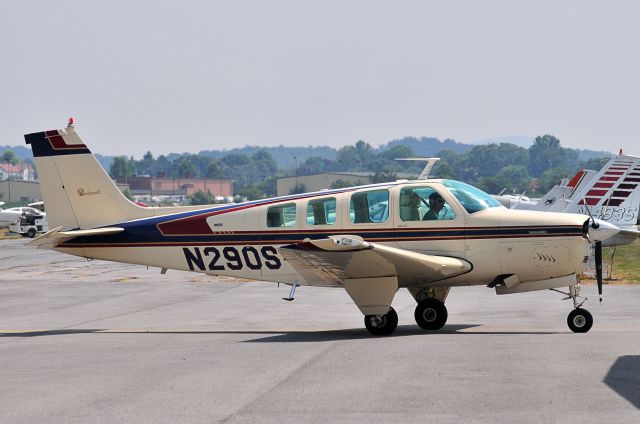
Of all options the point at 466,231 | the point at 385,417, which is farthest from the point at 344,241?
the point at 385,417

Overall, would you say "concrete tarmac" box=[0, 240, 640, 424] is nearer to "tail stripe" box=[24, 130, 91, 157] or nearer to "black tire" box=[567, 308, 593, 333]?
"black tire" box=[567, 308, 593, 333]

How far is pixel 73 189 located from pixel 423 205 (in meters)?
6.52

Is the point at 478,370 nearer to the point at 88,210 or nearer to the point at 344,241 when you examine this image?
the point at 344,241

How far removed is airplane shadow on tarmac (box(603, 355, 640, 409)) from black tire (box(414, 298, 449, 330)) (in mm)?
4942

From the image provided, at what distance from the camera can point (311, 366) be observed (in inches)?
456

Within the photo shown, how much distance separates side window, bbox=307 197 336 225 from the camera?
53.5 feet

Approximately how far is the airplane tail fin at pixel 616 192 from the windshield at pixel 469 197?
21762 mm

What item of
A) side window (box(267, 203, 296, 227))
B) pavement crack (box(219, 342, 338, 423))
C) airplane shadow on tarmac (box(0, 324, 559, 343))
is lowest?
airplane shadow on tarmac (box(0, 324, 559, 343))

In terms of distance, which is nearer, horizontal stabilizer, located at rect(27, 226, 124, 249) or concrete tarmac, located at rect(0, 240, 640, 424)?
concrete tarmac, located at rect(0, 240, 640, 424)

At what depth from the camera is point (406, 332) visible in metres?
16.1

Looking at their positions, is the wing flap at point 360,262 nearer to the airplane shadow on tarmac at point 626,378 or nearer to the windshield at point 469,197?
the windshield at point 469,197

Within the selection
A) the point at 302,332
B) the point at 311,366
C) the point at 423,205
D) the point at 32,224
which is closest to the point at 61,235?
the point at 302,332

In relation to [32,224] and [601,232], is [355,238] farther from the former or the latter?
[32,224]

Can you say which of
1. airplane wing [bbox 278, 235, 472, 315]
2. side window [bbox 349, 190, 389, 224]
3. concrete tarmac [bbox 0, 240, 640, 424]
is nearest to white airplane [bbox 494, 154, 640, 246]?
concrete tarmac [bbox 0, 240, 640, 424]
